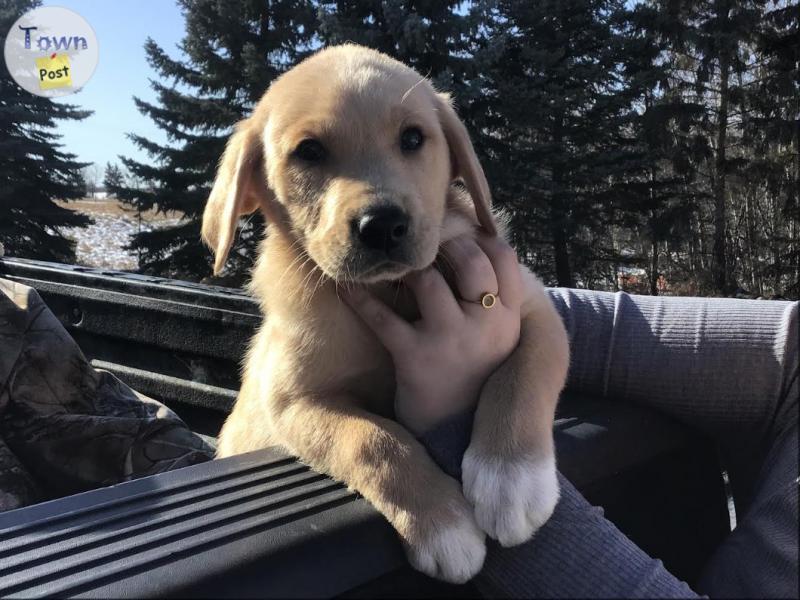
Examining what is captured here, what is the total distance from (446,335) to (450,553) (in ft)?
1.64

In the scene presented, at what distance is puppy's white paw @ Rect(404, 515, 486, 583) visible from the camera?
46.8 inches

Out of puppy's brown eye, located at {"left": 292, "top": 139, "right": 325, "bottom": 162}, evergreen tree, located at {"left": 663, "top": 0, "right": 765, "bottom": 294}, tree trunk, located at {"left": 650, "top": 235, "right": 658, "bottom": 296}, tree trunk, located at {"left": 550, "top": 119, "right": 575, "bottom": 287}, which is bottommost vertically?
tree trunk, located at {"left": 650, "top": 235, "right": 658, "bottom": 296}

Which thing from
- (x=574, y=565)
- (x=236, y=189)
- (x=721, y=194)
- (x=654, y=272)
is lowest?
(x=654, y=272)

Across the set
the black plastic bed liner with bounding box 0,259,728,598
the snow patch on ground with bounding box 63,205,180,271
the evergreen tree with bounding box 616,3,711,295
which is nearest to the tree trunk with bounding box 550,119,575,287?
the evergreen tree with bounding box 616,3,711,295

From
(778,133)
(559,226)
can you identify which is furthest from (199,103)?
(778,133)

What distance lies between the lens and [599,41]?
1543 centimetres

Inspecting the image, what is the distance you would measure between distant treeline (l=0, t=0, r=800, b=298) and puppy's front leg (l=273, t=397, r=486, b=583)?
1215 cm

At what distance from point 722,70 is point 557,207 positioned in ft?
17.3

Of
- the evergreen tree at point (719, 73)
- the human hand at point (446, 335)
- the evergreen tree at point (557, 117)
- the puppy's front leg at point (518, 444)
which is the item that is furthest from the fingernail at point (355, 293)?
the evergreen tree at point (719, 73)

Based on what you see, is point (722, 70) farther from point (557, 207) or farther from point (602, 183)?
point (557, 207)

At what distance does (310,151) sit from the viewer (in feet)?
6.20

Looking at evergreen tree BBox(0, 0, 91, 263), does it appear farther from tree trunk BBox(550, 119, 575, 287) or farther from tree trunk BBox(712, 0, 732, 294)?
tree trunk BBox(712, 0, 732, 294)

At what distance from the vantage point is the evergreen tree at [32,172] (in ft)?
57.5

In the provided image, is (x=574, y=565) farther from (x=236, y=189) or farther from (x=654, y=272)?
(x=654, y=272)
